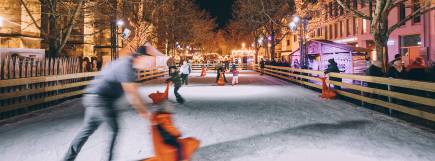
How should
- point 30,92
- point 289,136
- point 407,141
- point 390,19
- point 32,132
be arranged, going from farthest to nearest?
1. point 390,19
2. point 30,92
3. point 32,132
4. point 289,136
5. point 407,141

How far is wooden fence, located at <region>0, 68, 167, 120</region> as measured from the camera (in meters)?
9.49

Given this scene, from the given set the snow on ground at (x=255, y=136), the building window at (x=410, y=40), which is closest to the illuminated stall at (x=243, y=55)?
the building window at (x=410, y=40)

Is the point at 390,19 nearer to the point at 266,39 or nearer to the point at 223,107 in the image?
→ the point at 266,39

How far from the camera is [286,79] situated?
25078 mm

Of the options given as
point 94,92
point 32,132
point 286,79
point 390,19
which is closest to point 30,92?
point 32,132

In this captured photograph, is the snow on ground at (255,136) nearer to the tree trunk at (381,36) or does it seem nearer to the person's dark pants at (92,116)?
the person's dark pants at (92,116)

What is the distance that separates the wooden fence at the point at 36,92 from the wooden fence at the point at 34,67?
1.03 feet

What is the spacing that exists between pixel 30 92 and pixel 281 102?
7503mm

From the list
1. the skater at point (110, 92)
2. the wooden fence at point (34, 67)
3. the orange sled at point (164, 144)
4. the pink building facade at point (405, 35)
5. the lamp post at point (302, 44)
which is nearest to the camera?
the orange sled at point (164, 144)

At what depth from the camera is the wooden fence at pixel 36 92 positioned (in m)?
9.49

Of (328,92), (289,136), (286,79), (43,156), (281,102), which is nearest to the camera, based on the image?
(43,156)

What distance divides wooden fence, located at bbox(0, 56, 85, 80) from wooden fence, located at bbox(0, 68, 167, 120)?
1.03ft

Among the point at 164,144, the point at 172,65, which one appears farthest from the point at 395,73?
the point at 172,65

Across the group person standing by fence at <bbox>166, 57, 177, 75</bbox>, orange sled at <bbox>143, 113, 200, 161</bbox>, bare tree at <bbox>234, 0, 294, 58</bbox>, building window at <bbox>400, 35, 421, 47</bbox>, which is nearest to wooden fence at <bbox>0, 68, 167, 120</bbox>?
person standing by fence at <bbox>166, 57, 177, 75</bbox>
